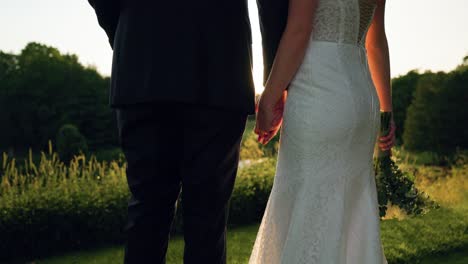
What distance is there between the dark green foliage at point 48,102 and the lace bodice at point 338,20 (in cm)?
3049

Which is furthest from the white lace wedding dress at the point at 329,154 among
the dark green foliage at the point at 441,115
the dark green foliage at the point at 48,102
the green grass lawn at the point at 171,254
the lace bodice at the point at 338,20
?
the dark green foliage at the point at 48,102

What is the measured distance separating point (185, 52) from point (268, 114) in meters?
0.47

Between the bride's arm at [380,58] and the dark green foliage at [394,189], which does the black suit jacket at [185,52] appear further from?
the dark green foliage at [394,189]

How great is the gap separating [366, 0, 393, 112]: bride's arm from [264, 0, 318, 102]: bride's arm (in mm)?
602

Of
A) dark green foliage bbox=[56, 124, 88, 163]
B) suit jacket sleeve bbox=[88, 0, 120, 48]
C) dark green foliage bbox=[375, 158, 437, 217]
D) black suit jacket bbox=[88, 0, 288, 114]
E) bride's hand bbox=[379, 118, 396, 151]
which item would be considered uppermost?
suit jacket sleeve bbox=[88, 0, 120, 48]

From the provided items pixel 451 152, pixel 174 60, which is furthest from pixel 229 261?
pixel 451 152

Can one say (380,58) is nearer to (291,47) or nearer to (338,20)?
(338,20)

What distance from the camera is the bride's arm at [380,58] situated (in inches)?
107

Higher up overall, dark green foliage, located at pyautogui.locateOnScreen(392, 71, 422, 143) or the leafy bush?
dark green foliage, located at pyautogui.locateOnScreen(392, 71, 422, 143)

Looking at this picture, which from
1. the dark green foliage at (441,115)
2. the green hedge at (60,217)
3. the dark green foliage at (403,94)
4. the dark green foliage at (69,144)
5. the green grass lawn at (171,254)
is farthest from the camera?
the dark green foliage at (403,94)

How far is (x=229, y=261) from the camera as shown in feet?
18.7

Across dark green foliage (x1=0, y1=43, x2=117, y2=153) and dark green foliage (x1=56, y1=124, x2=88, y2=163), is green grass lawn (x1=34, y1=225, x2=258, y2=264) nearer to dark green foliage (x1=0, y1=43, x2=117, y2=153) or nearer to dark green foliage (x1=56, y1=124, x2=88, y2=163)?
dark green foliage (x1=56, y1=124, x2=88, y2=163)

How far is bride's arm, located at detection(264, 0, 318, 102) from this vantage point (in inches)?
87.0

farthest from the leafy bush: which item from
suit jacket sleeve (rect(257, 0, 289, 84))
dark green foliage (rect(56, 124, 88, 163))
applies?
dark green foliage (rect(56, 124, 88, 163))
